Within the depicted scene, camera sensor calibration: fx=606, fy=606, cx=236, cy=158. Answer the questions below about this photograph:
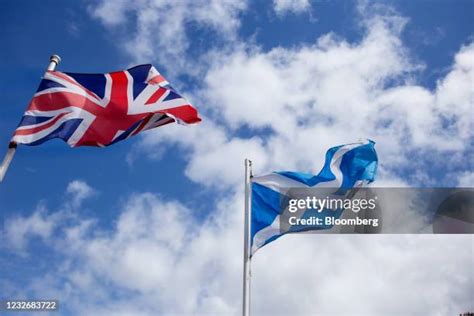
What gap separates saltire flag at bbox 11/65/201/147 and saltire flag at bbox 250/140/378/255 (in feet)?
18.7

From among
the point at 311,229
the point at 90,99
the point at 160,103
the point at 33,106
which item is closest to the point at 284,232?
the point at 311,229

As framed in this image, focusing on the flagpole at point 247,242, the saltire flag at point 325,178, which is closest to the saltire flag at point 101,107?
the flagpole at point 247,242

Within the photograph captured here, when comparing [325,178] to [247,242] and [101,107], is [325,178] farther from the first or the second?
[101,107]

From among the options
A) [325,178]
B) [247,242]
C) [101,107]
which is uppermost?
[101,107]

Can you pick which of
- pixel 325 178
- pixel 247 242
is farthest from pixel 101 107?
pixel 325 178

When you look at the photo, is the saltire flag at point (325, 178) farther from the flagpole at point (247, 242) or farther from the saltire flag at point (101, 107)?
the saltire flag at point (101, 107)

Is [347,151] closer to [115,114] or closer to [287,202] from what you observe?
[287,202]

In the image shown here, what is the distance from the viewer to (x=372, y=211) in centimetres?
2291

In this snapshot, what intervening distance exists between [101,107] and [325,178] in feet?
30.3

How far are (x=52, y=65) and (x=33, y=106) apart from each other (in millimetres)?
1699

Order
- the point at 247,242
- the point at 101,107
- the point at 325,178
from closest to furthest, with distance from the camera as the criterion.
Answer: the point at 101,107 < the point at 247,242 < the point at 325,178

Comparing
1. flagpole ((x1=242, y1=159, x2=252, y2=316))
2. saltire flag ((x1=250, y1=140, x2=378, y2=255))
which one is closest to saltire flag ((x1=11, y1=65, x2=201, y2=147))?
flagpole ((x1=242, y1=159, x2=252, y2=316))

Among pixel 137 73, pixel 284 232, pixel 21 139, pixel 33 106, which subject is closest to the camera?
pixel 21 139

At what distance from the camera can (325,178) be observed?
23.3m
